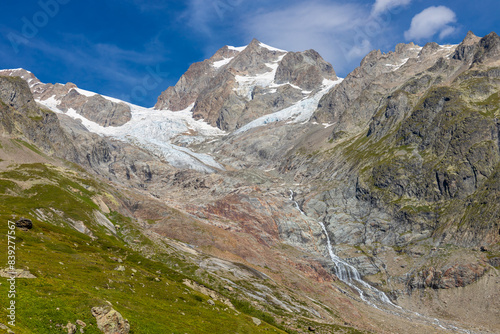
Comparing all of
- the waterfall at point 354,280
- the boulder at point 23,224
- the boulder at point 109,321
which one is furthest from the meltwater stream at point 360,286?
the boulder at point 109,321

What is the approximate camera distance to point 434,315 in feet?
495

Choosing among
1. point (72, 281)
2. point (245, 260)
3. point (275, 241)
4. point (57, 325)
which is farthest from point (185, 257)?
point (275, 241)

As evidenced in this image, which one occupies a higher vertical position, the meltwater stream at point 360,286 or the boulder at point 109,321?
the meltwater stream at point 360,286

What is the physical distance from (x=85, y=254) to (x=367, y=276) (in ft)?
465

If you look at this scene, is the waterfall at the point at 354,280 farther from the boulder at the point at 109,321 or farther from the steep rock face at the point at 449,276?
the boulder at the point at 109,321

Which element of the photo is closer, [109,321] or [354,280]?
[109,321]

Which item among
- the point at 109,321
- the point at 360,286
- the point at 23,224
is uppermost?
the point at 360,286

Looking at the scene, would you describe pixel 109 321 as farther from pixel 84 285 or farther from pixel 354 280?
pixel 354 280

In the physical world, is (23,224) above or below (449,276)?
below

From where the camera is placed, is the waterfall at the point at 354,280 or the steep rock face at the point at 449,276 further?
the waterfall at the point at 354,280

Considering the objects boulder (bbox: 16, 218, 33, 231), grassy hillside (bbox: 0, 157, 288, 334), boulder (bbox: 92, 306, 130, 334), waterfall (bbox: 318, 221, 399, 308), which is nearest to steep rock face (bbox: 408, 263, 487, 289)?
waterfall (bbox: 318, 221, 399, 308)

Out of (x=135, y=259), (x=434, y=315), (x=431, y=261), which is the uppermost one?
(x=431, y=261)

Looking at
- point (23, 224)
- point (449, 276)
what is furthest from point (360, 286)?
point (23, 224)

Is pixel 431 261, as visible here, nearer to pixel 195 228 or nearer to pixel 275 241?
pixel 275 241
